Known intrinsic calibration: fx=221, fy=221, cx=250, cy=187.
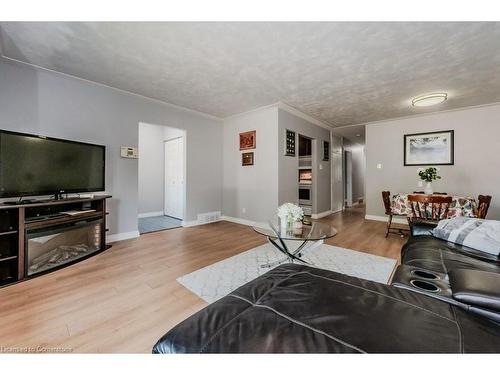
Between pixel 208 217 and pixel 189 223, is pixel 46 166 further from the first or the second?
pixel 208 217

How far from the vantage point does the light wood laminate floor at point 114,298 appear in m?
1.41

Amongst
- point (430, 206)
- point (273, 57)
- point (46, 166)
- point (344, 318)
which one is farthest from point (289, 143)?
point (344, 318)

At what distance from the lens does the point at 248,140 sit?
4738mm

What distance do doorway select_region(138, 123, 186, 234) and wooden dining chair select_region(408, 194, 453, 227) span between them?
460 centimetres

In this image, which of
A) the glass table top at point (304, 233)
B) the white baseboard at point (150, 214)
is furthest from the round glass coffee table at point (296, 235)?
the white baseboard at point (150, 214)

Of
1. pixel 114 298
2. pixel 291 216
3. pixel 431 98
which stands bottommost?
pixel 114 298

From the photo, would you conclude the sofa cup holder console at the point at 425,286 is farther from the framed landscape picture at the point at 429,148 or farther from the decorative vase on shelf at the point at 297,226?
→ the framed landscape picture at the point at 429,148

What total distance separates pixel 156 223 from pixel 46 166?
2.55 meters

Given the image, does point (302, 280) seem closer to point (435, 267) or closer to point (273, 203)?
point (435, 267)

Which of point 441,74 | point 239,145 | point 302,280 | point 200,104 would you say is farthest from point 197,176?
point 441,74

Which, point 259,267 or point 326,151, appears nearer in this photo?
point 259,267

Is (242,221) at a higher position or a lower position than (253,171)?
lower

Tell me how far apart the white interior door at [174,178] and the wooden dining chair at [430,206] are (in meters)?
4.47
